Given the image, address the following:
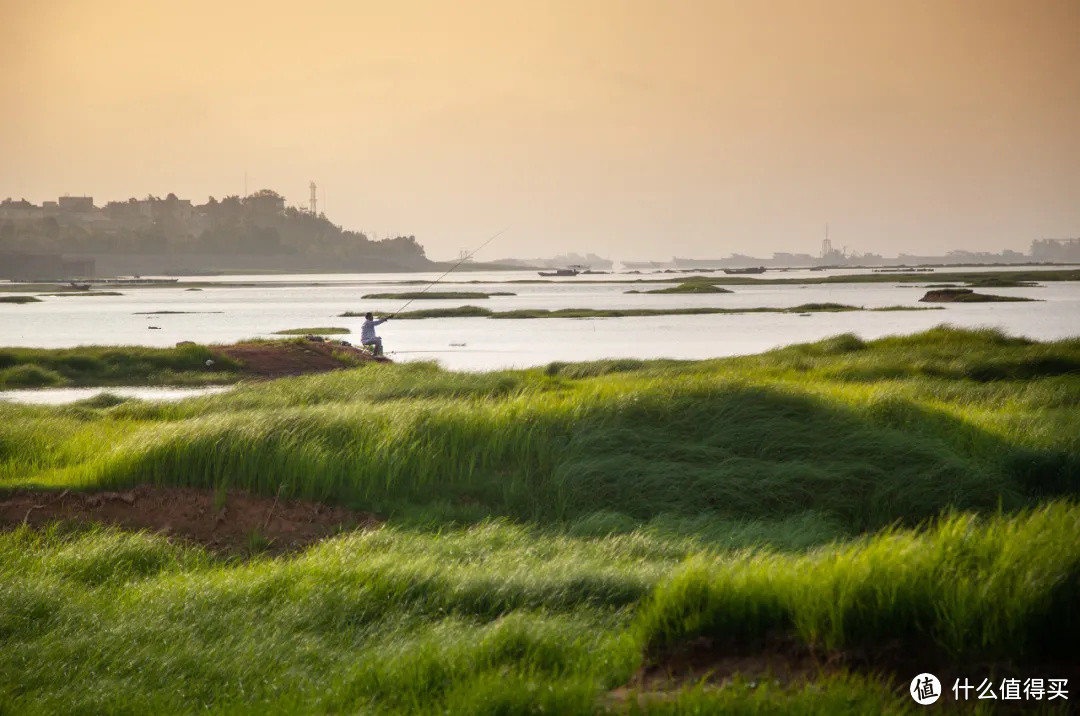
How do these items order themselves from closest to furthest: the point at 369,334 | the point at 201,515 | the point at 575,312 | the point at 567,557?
the point at 567,557
the point at 201,515
the point at 369,334
the point at 575,312

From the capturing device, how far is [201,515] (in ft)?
40.3

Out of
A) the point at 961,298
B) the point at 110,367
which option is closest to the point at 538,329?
the point at 110,367

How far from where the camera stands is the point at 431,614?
26.0 ft

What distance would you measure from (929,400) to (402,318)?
199 ft

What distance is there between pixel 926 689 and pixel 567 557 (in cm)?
419

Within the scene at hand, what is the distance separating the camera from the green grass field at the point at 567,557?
20.8ft

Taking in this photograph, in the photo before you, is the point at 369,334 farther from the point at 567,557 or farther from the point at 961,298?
the point at 961,298

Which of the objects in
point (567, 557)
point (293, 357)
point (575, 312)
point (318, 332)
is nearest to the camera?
point (567, 557)

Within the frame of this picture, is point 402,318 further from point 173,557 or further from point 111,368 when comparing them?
point 173,557

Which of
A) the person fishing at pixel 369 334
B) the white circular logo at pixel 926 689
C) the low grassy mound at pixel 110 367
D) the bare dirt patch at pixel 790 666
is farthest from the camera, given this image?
the person fishing at pixel 369 334

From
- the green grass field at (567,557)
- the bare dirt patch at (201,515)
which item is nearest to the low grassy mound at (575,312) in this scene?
the green grass field at (567,557)

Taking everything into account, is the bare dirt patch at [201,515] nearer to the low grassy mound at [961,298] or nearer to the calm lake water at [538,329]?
the calm lake water at [538,329]

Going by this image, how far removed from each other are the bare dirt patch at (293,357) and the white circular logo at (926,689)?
2831 centimetres

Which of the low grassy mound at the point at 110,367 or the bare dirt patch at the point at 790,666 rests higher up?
the bare dirt patch at the point at 790,666
